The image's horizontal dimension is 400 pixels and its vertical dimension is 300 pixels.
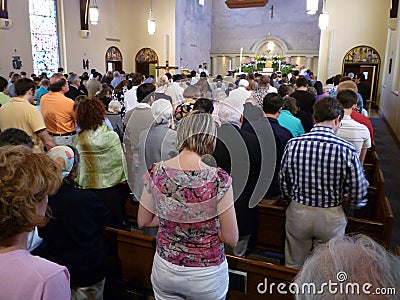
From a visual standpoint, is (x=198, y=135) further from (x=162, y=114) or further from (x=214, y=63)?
(x=214, y=63)

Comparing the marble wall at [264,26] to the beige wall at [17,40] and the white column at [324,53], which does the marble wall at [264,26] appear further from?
the beige wall at [17,40]

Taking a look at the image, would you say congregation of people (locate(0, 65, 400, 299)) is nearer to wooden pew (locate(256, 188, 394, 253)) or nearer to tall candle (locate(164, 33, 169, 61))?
wooden pew (locate(256, 188, 394, 253))

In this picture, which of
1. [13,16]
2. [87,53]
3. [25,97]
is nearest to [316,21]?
[87,53]

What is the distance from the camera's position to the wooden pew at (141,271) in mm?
1880

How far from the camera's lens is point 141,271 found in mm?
2289

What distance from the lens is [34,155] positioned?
3.61 ft

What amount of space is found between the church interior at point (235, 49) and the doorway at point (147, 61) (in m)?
0.04

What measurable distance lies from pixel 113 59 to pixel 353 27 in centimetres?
918

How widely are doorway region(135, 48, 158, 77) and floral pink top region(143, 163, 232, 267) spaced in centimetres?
1418

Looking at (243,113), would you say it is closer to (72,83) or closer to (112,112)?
(112,112)

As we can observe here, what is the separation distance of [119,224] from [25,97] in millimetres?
1646

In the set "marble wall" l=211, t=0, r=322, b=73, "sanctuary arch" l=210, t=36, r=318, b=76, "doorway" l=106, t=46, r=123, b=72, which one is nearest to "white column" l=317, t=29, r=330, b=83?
"sanctuary arch" l=210, t=36, r=318, b=76

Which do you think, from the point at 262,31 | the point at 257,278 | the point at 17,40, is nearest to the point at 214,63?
the point at 262,31

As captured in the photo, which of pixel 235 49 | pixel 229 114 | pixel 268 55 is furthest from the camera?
pixel 235 49
